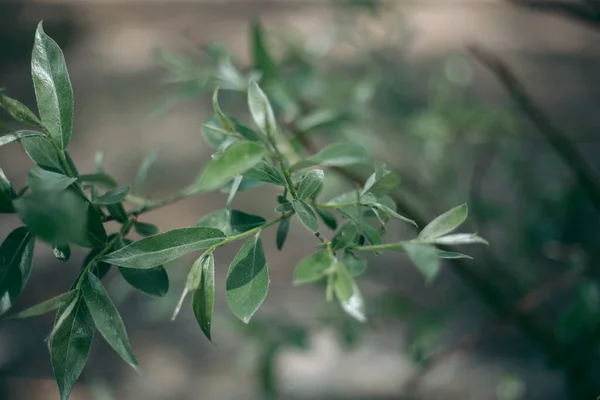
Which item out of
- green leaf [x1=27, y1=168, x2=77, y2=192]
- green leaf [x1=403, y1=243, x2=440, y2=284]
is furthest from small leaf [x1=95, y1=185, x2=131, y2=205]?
green leaf [x1=403, y1=243, x2=440, y2=284]

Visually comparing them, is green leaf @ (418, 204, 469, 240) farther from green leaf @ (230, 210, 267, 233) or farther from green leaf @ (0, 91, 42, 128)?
green leaf @ (0, 91, 42, 128)

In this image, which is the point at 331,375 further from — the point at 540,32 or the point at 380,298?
the point at 540,32

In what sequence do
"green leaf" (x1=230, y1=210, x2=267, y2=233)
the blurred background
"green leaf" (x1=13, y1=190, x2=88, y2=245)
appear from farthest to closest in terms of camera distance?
1. the blurred background
2. "green leaf" (x1=230, y1=210, x2=267, y2=233)
3. "green leaf" (x1=13, y1=190, x2=88, y2=245)

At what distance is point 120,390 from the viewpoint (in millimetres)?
807

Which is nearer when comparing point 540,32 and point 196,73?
point 196,73

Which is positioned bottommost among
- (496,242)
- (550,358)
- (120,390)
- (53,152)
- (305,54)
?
(120,390)

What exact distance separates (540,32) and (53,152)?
1286 millimetres

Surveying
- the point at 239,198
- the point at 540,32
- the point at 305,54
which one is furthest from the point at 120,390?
the point at 540,32

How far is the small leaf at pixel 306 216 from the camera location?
0.89 feet

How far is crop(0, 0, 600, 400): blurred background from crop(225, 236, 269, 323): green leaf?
74mm

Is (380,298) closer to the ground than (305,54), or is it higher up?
closer to the ground

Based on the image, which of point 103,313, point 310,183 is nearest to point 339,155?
point 310,183

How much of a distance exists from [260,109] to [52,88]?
12 cm

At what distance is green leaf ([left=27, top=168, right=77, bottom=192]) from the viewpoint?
0.78 feet
